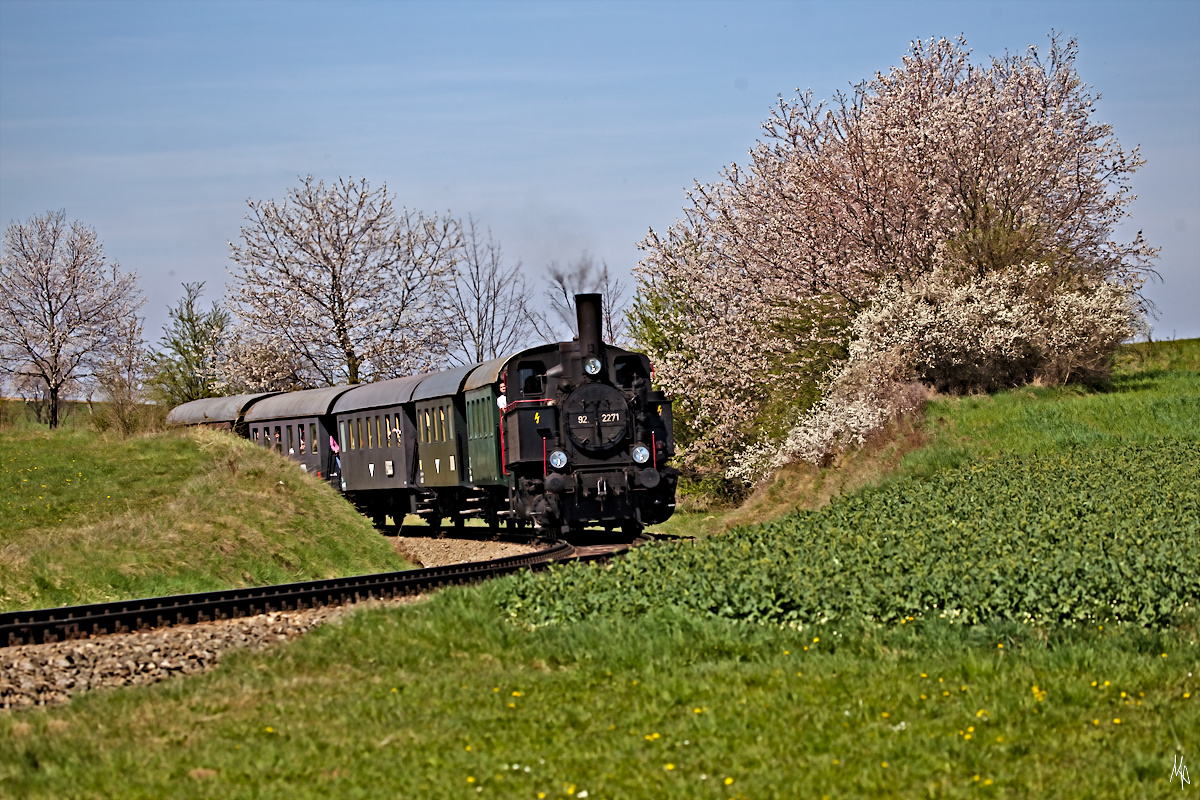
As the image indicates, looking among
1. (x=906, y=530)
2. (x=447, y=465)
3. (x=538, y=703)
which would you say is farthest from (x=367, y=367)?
(x=538, y=703)

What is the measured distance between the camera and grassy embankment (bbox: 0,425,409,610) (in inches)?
613

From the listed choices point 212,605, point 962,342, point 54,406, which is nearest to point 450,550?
point 212,605

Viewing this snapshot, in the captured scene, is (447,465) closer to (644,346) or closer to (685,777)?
(644,346)

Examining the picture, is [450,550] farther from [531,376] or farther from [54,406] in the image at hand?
[54,406]

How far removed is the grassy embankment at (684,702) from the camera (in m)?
6.17

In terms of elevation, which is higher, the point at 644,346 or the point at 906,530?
the point at 644,346

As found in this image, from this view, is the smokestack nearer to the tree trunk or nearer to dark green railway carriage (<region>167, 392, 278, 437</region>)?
dark green railway carriage (<region>167, 392, 278, 437</region>)

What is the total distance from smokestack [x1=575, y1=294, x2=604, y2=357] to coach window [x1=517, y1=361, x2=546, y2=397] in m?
0.90

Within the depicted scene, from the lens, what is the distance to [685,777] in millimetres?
6148

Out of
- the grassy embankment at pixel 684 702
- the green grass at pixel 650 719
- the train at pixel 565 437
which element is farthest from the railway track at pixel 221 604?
the train at pixel 565 437

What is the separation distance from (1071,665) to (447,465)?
17.1 m
